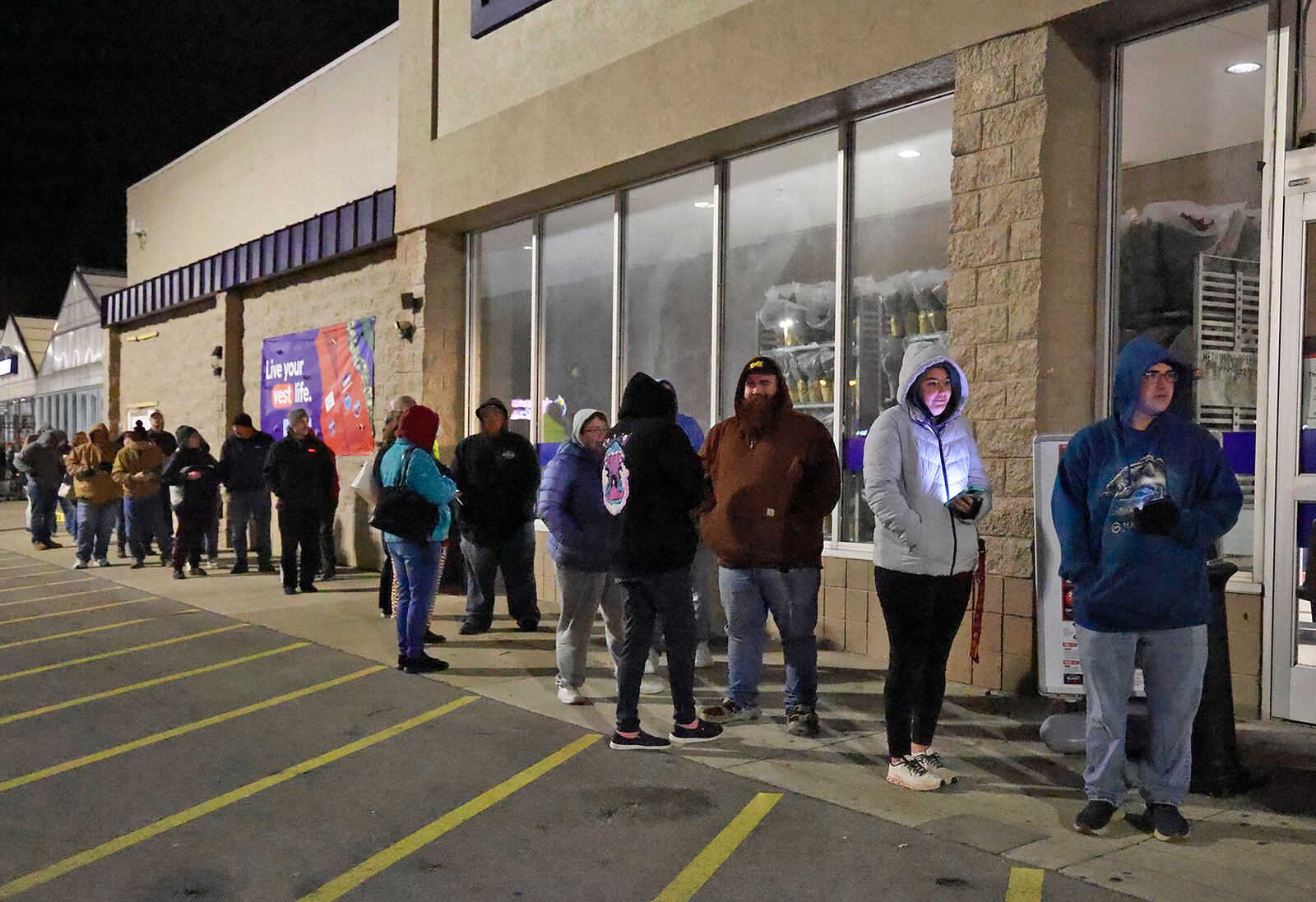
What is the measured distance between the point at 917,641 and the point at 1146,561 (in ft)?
3.57

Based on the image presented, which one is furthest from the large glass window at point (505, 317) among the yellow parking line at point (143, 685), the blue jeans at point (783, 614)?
the blue jeans at point (783, 614)

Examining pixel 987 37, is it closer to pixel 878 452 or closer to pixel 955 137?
pixel 955 137

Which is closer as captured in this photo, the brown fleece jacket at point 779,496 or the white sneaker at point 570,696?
the brown fleece jacket at point 779,496

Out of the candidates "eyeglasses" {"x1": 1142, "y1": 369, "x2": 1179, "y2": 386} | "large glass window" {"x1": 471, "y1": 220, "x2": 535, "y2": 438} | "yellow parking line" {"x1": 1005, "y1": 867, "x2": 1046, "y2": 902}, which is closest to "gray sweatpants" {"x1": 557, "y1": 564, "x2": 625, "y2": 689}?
"yellow parking line" {"x1": 1005, "y1": 867, "x2": 1046, "y2": 902}

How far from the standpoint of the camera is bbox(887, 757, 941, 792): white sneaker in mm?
5031

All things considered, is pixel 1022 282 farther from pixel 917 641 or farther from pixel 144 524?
pixel 144 524

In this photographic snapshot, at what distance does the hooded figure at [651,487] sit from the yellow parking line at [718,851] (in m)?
1.29

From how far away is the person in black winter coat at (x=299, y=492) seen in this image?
1138cm

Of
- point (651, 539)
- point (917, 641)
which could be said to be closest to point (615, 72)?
point (651, 539)

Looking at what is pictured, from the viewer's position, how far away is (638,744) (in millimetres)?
5781

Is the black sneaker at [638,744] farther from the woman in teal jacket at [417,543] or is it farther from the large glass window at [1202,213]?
the large glass window at [1202,213]

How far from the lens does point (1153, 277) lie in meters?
6.84

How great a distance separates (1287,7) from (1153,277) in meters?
1.53

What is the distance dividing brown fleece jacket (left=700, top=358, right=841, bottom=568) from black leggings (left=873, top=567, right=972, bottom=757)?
93cm
